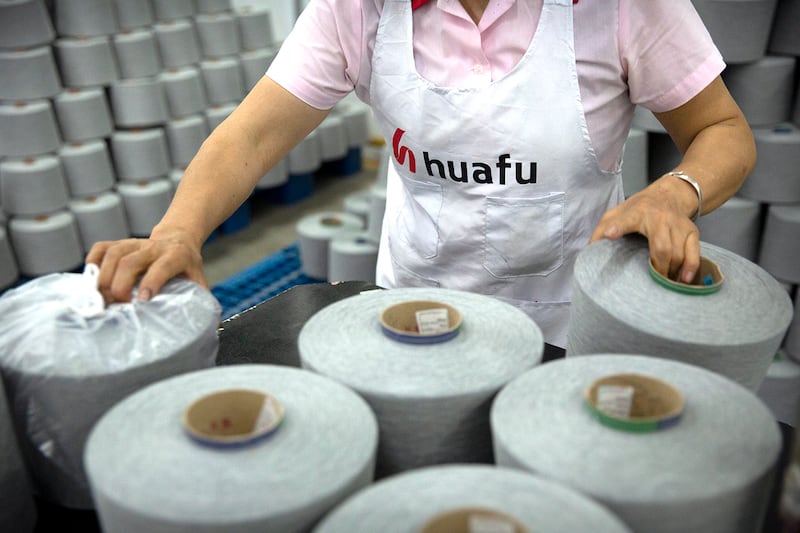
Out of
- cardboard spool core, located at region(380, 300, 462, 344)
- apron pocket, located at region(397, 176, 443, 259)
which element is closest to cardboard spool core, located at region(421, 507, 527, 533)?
cardboard spool core, located at region(380, 300, 462, 344)

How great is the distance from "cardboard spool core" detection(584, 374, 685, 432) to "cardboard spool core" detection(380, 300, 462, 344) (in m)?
0.20

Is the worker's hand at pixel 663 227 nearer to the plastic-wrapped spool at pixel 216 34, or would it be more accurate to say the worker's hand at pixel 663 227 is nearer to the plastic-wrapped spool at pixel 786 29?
the plastic-wrapped spool at pixel 786 29

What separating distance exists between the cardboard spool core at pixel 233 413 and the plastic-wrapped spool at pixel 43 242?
2831 mm

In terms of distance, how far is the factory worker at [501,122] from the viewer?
1.24 meters

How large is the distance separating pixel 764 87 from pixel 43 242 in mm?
2917

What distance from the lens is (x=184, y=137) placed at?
3.90 m

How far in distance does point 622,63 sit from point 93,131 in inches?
115

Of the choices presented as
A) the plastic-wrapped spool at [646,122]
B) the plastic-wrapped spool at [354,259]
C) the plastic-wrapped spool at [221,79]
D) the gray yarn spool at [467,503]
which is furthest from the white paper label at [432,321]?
the plastic-wrapped spool at [221,79]

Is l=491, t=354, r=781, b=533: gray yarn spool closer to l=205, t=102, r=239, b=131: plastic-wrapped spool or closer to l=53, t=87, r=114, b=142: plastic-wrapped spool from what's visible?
l=53, t=87, r=114, b=142: plastic-wrapped spool

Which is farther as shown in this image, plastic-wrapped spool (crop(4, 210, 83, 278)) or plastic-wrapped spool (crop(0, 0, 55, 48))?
plastic-wrapped spool (crop(4, 210, 83, 278))

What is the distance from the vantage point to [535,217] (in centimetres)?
137

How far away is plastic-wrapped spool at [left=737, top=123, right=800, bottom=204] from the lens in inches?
96.3

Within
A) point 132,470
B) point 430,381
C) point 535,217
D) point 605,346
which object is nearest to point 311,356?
point 430,381

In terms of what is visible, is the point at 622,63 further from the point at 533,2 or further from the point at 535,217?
the point at 535,217
